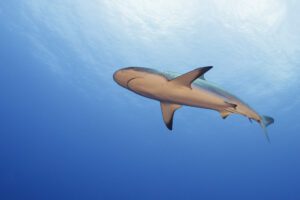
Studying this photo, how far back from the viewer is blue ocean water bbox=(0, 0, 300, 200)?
1764cm

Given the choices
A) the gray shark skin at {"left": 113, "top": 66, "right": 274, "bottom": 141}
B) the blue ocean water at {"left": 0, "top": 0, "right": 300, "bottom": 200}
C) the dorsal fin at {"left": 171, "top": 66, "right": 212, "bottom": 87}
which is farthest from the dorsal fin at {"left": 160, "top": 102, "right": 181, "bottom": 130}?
the blue ocean water at {"left": 0, "top": 0, "right": 300, "bottom": 200}

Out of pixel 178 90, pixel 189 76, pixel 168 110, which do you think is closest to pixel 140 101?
pixel 168 110

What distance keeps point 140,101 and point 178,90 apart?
29.1 metres

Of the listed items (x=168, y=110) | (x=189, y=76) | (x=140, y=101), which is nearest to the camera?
(x=189, y=76)

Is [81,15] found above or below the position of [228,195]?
above

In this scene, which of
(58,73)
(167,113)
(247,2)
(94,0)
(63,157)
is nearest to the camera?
(167,113)

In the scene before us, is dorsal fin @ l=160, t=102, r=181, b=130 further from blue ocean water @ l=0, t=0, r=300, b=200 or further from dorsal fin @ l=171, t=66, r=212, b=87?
blue ocean water @ l=0, t=0, r=300, b=200

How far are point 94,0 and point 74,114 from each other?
103 ft

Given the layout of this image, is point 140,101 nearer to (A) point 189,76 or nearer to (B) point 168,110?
(B) point 168,110

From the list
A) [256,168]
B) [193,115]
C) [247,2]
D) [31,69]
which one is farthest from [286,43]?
[256,168]

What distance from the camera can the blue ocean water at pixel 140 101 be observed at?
17.6 meters

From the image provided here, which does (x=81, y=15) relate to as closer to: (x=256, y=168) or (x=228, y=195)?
(x=256, y=168)

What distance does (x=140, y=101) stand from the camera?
33.9 meters

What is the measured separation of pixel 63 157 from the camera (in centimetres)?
7188
